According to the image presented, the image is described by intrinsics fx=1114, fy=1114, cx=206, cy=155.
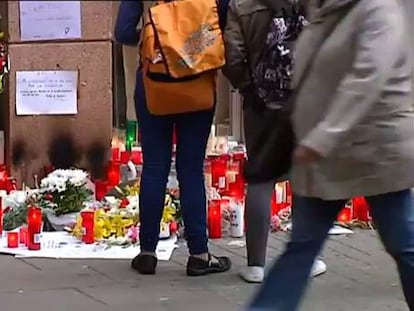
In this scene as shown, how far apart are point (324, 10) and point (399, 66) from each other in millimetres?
328

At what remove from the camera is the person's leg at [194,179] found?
5.57m

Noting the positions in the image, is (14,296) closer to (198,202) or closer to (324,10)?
(198,202)

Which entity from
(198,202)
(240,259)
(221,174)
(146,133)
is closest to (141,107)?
(146,133)

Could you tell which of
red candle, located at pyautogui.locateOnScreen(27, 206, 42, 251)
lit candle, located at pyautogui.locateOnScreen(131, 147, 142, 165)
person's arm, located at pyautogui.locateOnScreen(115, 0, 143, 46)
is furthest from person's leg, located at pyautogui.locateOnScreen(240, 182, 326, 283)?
lit candle, located at pyautogui.locateOnScreen(131, 147, 142, 165)

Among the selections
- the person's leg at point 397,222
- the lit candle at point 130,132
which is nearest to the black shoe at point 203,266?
the person's leg at point 397,222

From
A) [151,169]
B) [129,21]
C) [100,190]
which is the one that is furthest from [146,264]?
[100,190]

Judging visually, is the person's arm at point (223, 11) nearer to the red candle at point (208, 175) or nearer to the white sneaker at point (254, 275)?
the white sneaker at point (254, 275)

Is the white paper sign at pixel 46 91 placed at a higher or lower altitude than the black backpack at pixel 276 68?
lower

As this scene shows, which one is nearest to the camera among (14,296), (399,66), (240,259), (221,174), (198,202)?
(399,66)

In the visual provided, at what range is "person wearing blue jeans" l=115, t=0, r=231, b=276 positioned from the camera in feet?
18.3

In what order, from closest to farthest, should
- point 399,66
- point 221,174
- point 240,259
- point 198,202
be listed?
1. point 399,66
2. point 198,202
3. point 240,259
4. point 221,174

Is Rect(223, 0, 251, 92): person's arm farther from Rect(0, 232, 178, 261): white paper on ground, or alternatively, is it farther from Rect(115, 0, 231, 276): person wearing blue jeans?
Rect(0, 232, 178, 261): white paper on ground

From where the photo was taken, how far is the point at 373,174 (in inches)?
153

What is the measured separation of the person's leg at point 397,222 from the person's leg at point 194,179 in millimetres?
1690
